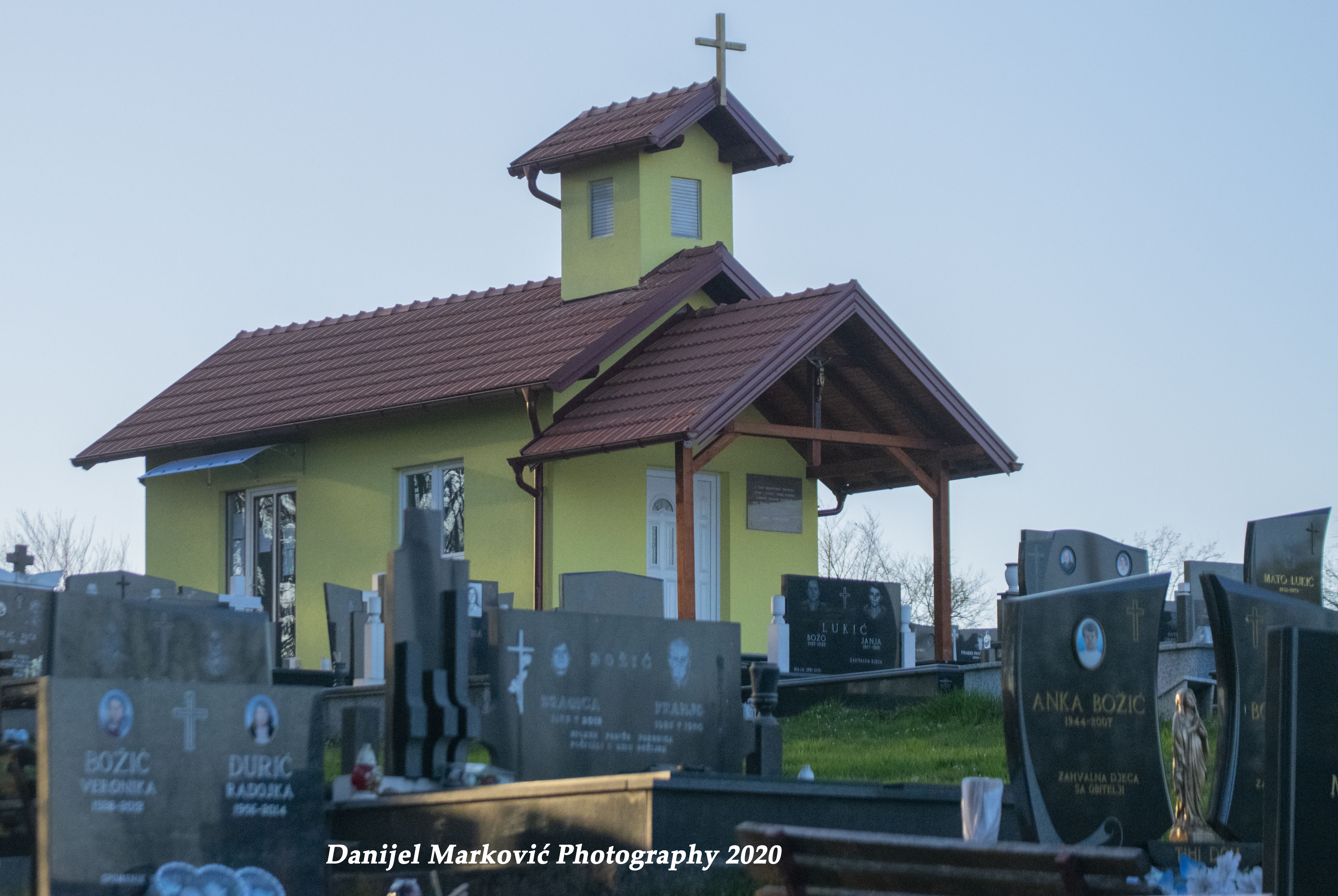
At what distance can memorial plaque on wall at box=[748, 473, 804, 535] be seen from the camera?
Result: 2120 cm

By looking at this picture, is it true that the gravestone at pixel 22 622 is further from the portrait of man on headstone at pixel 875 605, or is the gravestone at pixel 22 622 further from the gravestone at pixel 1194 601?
the gravestone at pixel 1194 601

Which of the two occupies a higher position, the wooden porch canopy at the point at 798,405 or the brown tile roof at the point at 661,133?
the brown tile roof at the point at 661,133

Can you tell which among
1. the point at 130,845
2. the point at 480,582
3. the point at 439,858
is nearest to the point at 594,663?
the point at 439,858

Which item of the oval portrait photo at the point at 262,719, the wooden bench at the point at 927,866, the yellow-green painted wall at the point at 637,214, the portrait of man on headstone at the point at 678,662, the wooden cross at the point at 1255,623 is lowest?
the wooden bench at the point at 927,866

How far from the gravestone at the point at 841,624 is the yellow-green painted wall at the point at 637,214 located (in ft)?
16.1

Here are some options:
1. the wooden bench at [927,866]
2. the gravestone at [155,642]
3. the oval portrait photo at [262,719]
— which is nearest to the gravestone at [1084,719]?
the wooden bench at [927,866]

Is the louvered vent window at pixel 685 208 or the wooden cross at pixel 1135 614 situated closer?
the wooden cross at pixel 1135 614

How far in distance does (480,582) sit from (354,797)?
305 inches

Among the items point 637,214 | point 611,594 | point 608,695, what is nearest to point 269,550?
point 637,214

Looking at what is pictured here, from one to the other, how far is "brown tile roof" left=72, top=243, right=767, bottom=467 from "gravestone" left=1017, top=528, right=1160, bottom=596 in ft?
16.9

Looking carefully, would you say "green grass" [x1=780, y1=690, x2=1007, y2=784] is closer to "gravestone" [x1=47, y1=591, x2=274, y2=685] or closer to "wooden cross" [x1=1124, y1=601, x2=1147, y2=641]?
"wooden cross" [x1=1124, y1=601, x2=1147, y2=641]

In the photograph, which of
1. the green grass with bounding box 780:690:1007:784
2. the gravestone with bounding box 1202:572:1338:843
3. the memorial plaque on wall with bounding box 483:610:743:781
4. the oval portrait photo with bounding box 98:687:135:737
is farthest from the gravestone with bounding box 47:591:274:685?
the gravestone with bounding box 1202:572:1338:843

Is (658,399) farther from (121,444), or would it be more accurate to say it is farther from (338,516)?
(121,444)

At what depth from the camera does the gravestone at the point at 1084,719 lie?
9039mm
